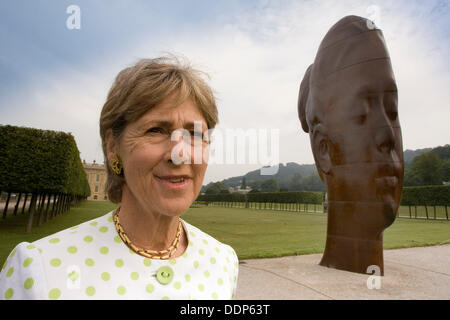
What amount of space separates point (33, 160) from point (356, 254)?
47.4 feet

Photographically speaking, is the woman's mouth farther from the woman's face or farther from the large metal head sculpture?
the large metal head sculpture

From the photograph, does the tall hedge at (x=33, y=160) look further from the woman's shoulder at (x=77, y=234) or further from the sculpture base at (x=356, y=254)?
the woman's shoulder at (x=77, y=234)

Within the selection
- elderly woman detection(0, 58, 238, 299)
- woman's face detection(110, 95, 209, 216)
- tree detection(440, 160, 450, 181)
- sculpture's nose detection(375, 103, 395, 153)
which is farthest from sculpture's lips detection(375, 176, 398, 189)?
tree detection(440, 160, 450, 181)

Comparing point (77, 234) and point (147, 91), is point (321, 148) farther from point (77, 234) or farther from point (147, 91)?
point (77, 234)

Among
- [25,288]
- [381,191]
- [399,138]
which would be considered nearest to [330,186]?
[381,191]

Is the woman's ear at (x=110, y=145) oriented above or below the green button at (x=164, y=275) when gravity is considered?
above

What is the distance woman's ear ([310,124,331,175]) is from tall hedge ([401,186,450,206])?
2781 centimetres

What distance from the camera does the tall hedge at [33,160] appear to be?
45.2 ft

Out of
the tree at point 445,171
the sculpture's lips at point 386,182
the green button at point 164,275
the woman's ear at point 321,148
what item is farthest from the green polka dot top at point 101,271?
the tree at point 445,171

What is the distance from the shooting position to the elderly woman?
1265 millimetres

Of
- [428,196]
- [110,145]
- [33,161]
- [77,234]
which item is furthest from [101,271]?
[428,196]

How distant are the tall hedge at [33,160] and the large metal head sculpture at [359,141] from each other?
13.1 meters

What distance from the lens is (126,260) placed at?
1.44 metres
